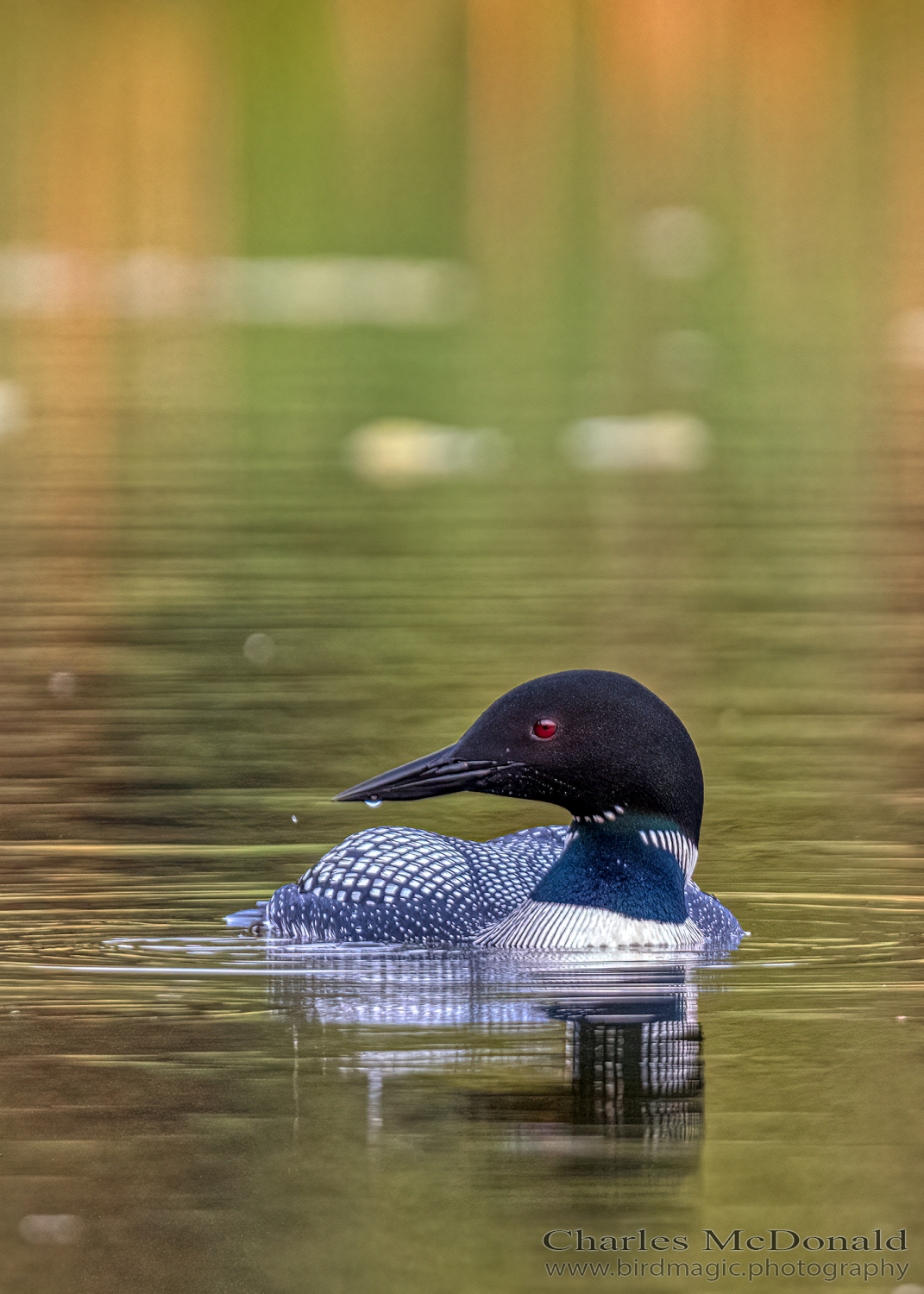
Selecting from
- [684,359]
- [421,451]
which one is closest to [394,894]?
[421,451]

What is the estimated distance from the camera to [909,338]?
25.1 meters

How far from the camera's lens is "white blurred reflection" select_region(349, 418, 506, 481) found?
661 inches

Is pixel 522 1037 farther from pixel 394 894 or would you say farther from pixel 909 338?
pixel 909 338

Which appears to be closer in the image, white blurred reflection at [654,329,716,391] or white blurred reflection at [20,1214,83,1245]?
white blurred reflection at [20,1214,83,1245]

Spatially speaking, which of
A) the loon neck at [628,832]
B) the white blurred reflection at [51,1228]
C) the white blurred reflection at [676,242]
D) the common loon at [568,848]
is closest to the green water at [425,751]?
the white blurred reflection at [51,1228]

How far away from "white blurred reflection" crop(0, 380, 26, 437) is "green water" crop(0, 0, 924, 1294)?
0.15 meters

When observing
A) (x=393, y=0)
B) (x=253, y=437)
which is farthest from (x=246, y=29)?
(x=253, y=437)

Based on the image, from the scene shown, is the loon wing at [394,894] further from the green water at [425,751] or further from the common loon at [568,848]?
the green water at [425,751]

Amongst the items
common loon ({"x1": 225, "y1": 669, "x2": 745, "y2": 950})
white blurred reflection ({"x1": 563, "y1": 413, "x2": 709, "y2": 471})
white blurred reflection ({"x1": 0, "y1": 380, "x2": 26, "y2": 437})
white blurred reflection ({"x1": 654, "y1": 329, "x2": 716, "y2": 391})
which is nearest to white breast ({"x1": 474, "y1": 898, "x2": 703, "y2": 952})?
common loon ({"x1": 225, "y1": 669, "x2": 745, "y2": 950})

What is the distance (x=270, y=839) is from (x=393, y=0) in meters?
42.9

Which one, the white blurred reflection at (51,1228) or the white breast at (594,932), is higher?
the white breast at (594,932)

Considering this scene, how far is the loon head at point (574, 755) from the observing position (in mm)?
6160

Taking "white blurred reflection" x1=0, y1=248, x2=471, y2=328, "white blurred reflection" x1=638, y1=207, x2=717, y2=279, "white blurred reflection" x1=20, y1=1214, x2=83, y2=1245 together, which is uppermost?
"white blurred reflection" x1=638, y1=207, x2=717, y2=279

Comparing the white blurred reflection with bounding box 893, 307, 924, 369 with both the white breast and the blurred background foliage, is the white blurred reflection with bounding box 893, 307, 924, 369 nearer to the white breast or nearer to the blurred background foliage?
the blurred background foliage
